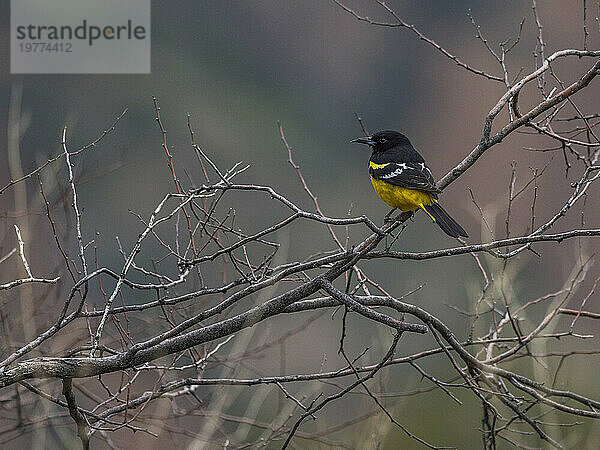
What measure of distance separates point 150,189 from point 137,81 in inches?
222

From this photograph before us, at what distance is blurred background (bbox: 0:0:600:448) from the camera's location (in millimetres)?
17406

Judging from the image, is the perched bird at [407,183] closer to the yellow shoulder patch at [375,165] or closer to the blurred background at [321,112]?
the yellow shoulder patch at [375,165]

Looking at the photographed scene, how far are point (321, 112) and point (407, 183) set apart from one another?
19.3 m

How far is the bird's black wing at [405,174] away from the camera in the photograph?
16.1ft

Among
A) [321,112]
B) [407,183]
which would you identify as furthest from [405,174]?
[321,112]

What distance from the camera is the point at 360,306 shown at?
312 centimetres

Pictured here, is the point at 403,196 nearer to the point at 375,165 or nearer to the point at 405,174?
Result: the point at 405,174

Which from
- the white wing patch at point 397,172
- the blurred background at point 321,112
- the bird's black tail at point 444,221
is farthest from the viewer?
the blurred background at point 321,112

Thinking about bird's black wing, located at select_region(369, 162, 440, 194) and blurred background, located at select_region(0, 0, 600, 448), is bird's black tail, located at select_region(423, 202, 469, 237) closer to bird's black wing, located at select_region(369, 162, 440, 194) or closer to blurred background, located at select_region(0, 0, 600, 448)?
bird's black wing, located at select_region(369, 162, 440, 194)

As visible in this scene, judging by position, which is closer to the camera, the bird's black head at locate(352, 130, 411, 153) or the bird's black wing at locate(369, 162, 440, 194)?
the bird's black wing at locate(369, 162, 440, 194)

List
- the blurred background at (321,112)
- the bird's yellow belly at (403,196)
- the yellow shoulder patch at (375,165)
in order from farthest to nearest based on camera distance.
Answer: the blurred background at (321,112) → the yellow shoulder patch at (375,165) → the bird's yellow belly at (403,196)

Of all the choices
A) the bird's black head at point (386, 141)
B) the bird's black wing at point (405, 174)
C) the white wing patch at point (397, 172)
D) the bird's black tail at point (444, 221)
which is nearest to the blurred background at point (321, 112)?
the bird's black head at point (386, 141)

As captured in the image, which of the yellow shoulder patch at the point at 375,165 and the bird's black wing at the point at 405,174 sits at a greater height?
the yellow shoulder patch at the point at 375,165

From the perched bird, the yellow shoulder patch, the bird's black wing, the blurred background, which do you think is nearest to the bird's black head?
the perched bird
